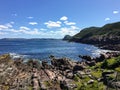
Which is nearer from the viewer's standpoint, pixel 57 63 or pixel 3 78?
pixel 3 78

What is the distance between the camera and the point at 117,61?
2372 inches

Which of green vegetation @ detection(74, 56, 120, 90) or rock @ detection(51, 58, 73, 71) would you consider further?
rock @ detection(51, 58, 73, 71)

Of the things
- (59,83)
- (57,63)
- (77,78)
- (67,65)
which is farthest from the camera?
(57,63)

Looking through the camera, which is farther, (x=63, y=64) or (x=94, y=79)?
(x=63, y=64)

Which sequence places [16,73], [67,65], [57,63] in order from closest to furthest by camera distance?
[16,73] → [67,65] → [57,63]

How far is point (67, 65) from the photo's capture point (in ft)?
250

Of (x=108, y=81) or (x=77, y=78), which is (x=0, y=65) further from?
(x=108, y=81)

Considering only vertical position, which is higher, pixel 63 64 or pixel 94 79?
pixel 94 79

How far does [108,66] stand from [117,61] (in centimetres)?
260

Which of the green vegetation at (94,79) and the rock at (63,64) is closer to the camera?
the green vegetation at (94,79)

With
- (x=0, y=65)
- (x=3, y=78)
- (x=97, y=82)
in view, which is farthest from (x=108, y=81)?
(x=0, y=65)

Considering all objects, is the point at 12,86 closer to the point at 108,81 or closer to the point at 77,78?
the point at 77,78

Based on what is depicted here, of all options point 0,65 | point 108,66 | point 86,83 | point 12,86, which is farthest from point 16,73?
point 108,66

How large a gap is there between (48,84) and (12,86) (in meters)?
7.02
